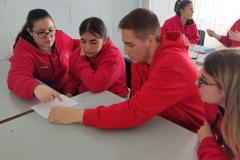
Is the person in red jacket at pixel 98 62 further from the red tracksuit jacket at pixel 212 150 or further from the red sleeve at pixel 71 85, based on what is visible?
the red tracksuit jacket at pixel 212 150

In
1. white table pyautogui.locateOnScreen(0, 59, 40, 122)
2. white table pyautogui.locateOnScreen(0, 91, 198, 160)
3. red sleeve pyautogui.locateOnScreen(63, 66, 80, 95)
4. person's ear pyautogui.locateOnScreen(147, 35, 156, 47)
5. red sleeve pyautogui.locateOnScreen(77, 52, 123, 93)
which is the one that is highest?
person's ear pyautogui.locateOnScreen(147, 35, 156, 47)

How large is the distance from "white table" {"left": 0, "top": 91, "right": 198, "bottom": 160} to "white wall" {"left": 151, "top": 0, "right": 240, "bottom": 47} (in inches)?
101

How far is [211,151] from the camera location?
2.81 ft

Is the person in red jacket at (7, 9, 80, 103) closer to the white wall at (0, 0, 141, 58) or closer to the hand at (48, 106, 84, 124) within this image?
the hand at (48, 106, 84, 124)

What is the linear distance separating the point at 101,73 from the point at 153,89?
0.49m

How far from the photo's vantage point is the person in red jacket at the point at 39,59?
4.29 feet

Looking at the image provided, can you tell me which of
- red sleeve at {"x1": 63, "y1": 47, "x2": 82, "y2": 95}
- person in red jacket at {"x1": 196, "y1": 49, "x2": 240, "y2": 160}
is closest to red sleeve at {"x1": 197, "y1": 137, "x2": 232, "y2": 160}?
person in red jacket at {"x1": 196, "y1": 49, "x2": 240, "y2": 160}

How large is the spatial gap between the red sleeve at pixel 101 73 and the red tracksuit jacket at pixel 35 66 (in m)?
0.31

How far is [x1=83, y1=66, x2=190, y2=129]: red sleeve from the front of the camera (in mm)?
1047

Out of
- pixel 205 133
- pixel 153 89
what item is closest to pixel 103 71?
pixel 153 89

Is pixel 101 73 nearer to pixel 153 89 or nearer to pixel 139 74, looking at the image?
pixel 139 74

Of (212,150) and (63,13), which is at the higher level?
(63,13)

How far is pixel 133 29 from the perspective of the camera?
3.88ft

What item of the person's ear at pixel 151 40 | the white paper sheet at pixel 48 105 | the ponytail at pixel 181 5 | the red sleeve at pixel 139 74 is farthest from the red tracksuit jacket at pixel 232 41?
the white paper sheet at pixel 48 105
